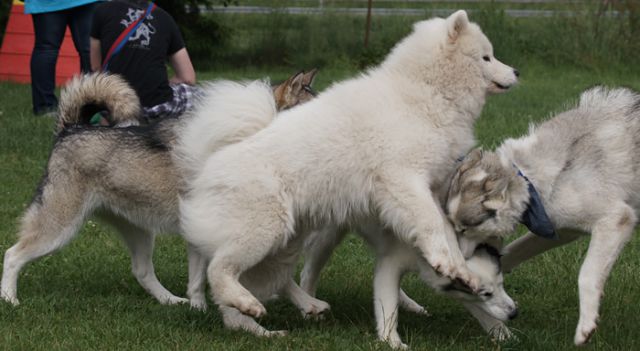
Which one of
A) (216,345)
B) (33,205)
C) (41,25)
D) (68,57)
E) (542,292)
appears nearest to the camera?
(216,345)

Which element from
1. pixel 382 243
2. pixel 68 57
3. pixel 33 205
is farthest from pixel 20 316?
pixel 68 57

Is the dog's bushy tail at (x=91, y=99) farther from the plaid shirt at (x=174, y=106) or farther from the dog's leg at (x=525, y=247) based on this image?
the dog's leg at (x=525, y=247)

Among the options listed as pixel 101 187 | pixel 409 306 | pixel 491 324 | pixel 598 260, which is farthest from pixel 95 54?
pixel 598 260

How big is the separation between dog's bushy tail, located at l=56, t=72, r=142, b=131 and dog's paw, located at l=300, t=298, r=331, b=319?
1.58 meters

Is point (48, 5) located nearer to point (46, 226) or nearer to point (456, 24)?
point (46, 226)

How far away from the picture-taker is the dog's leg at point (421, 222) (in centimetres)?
460

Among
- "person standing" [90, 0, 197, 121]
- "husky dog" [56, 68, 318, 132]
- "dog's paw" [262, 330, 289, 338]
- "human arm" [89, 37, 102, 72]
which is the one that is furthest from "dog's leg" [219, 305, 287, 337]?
"human arm" [89, 37, 102, 72]

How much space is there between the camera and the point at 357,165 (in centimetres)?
478

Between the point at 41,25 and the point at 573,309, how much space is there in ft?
23.0

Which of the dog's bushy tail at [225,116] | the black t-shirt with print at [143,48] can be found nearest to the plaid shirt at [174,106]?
the black t-shirt with print at [143,48]

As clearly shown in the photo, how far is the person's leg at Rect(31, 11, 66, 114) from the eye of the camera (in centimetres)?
1052

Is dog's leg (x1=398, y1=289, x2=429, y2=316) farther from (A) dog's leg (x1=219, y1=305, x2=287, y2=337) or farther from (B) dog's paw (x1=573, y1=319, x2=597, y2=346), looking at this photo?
(B) dog's paw (x1=573, y1=319, x2=597, y2=346)

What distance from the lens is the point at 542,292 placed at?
5930mm

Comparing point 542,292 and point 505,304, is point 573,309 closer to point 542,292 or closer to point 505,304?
point 542,292
